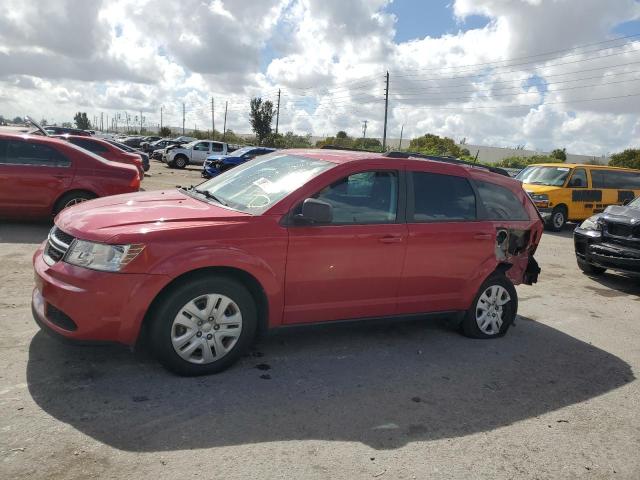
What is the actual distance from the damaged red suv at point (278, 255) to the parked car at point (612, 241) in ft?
11.2

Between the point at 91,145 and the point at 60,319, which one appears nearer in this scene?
the point at 60,319

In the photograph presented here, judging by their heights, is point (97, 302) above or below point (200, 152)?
below

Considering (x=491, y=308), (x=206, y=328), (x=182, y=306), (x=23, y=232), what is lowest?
(x=23, y=232)

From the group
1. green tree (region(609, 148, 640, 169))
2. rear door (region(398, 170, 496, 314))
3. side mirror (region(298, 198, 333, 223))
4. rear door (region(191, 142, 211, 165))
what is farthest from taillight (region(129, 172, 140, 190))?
green tree (region(609, 148, 640, 169))

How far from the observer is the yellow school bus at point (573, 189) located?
14742 millimetres

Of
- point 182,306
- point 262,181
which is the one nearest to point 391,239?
point 262,181

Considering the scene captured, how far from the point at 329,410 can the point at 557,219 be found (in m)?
13.1

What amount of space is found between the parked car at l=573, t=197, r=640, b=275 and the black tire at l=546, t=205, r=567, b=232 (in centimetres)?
580

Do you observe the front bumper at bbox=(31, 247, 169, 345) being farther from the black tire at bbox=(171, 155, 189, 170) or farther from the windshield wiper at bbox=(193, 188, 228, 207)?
the black tire at bbox=(171, 155, 189, 170)

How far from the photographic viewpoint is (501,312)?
5.45m

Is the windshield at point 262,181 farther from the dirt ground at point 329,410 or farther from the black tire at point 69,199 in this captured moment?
the black tire at point 69,199

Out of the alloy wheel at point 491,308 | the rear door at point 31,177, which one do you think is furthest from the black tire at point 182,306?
the rear door at point 31,177

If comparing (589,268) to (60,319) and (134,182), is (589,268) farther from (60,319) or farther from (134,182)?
(60,319)

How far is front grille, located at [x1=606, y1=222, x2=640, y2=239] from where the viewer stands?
25.9 ft
